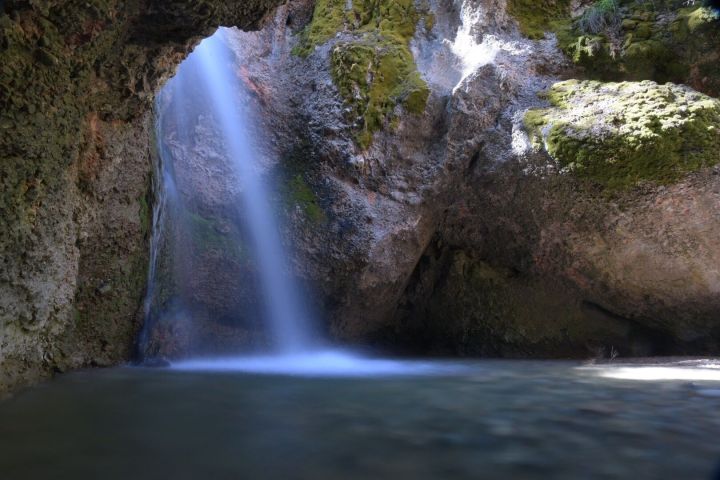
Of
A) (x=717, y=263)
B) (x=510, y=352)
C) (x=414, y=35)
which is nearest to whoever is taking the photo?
(x=717, y=263)

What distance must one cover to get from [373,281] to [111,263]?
11.5 feet

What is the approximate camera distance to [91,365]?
17.3 ft

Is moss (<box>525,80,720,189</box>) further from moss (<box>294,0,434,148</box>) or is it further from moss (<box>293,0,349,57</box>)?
moss (<box>293,0,349,57</box>)

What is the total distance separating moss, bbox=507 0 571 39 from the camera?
8.33 meters

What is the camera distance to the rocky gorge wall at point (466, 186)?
6062 millimetres

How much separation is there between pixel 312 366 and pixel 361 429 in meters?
3.68

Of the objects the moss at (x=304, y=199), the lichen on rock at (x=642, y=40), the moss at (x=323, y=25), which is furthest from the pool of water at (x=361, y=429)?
the moss at (x=323, y=25)

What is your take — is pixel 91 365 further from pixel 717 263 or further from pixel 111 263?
pixel 717 263

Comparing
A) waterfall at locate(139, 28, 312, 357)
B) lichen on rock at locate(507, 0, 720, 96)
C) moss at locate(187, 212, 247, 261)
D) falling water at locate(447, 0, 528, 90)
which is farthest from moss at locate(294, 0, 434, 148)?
moss at locate(187, 212, 247, 261)

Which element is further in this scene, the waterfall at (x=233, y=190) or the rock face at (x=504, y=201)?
the waterfall at (x=233, y=190)

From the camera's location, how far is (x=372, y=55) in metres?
7.94

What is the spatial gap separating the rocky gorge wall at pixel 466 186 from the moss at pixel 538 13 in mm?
28

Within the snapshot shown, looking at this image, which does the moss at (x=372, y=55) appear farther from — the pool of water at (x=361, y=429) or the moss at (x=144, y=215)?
the pool of water at (x=361, y=429)

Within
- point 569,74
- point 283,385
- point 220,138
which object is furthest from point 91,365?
point 569,74
